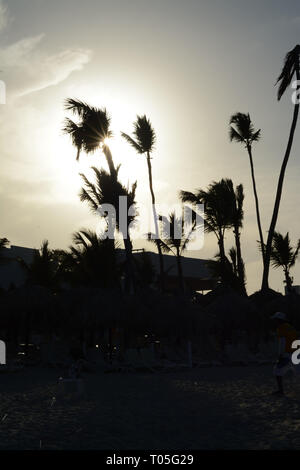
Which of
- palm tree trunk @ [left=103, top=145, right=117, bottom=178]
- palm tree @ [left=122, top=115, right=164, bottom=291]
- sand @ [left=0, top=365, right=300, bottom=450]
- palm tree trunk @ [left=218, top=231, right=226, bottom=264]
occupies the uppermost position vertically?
palm tree @ [left=122, top=115, right=164, bottom=291]

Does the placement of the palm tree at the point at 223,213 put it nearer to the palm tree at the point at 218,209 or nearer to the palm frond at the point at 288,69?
the palm tree at the point at 218,209

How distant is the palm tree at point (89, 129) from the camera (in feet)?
82.9

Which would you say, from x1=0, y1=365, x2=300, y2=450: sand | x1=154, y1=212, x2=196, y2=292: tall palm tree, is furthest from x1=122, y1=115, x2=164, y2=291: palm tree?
x1=0, y1=365, x2=300, y2=450: sand

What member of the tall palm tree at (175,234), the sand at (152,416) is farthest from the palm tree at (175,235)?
the sand at (152,416)

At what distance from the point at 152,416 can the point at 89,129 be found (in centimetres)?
1795

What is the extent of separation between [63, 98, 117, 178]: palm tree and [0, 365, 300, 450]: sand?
1245 centimetres

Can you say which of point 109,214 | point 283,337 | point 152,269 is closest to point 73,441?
point 283,337

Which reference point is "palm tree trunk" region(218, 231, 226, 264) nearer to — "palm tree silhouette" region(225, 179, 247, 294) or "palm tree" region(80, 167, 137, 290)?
"palm tree silhouette" region(225, 179, 247, 294)

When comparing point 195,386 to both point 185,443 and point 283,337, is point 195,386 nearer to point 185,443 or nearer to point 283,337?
point 283,337

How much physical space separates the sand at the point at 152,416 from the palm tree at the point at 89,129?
12451 millimetres

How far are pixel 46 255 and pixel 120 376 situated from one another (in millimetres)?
16382

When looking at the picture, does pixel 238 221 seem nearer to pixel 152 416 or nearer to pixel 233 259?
pixel 233 259

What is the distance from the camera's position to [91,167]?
25609mm

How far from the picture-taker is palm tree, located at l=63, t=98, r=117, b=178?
995 inches
